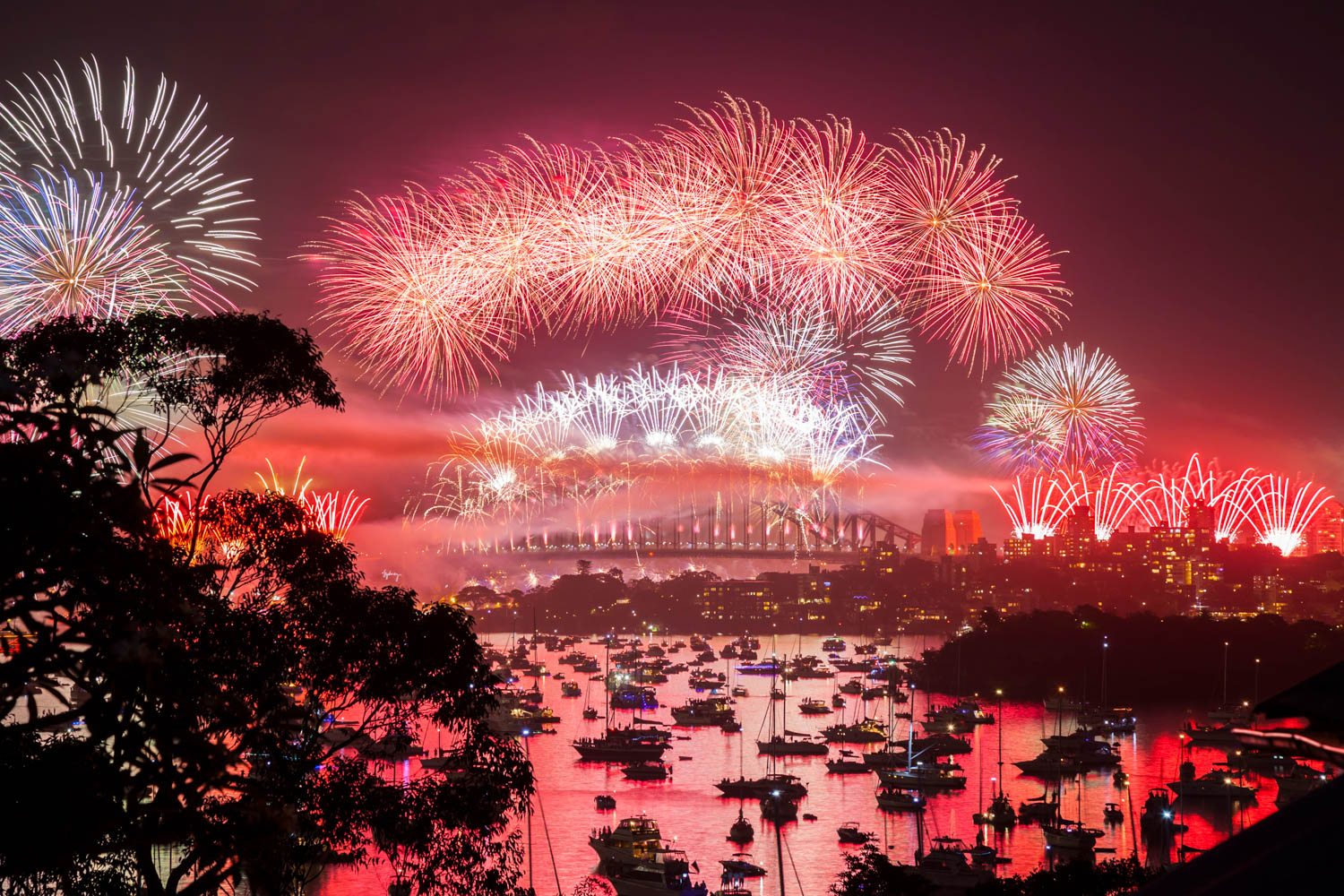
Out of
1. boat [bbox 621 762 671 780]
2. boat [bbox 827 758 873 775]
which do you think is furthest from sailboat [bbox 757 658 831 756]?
boat [bbox 621 762 671 780]

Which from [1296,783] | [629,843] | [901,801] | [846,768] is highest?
[1296,783]

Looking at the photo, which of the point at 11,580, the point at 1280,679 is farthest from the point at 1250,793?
the point at 11,580

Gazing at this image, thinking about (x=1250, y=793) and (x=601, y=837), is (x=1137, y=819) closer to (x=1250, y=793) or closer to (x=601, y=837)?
(x=1250, y=793)

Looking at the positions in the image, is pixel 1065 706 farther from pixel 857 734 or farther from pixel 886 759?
pixel 886 759

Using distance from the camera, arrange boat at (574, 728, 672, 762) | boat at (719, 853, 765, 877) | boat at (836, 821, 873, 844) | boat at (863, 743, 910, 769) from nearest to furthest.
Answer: boat at (719, 853, 765, 877) → boat at (836, 821, 873, 844) → boat at (863, 743, 910, 769) → boat at (574, 728, 672, 762)

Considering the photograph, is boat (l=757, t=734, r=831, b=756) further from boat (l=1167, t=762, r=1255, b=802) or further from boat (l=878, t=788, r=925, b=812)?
boat (l=1167, t=762, r=1255, b=802)

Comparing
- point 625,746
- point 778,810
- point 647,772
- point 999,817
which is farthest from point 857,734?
point 778,810
